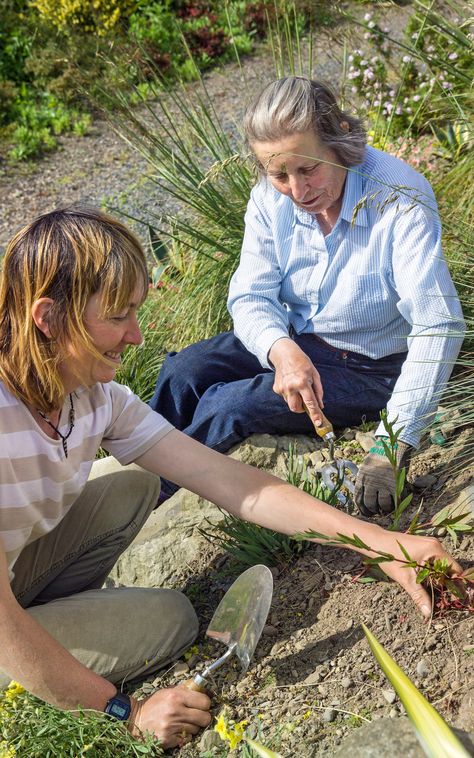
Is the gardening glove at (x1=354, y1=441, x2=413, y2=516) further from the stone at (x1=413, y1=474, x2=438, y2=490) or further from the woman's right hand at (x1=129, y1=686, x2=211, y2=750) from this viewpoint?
the woman's right hand at (x1=129, y1=686, x2=211, y2=750)

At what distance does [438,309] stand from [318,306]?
21.6 inches

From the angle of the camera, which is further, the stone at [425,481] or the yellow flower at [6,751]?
the stone at [425,481]

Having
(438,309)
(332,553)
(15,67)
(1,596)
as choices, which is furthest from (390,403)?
(15,67)

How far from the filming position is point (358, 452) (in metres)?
3.33

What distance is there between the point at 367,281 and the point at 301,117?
0.61 m

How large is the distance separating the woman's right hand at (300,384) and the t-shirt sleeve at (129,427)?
0.46 metres

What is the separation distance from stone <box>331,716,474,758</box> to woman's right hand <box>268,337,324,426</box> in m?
1.35

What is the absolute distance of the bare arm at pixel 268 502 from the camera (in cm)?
226

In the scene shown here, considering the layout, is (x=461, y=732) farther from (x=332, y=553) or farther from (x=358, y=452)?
(x=358, y=452)

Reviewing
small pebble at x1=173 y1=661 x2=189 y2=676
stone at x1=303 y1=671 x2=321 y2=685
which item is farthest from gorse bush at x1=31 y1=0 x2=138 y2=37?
stone at x1=303 y1=671 x2=321 y2=685

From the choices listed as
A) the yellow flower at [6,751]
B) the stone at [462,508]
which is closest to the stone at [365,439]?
the stone at [462,508]

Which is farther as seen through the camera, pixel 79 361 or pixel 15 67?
pixel 15 67

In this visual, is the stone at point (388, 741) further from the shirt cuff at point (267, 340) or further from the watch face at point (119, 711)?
the shirt cuff at point (267, 340)

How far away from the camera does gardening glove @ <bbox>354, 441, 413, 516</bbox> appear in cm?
278
